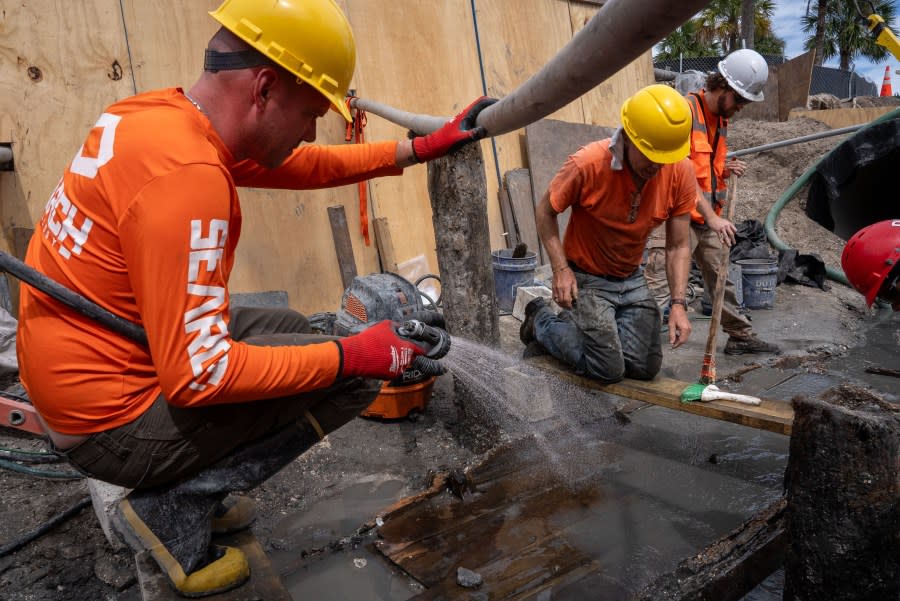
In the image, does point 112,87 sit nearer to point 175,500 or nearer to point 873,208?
point 175,500

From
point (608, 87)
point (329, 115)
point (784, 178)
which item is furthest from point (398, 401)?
point (784, 178)

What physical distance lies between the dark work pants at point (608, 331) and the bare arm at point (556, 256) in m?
0.20

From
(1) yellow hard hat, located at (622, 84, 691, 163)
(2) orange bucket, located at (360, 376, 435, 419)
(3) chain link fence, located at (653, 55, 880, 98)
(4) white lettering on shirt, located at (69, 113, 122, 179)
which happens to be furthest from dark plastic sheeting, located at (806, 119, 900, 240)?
(3) chain link fence, located at (653, 55, 880, 98)

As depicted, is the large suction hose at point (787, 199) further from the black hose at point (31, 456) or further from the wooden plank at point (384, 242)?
the black hose at point (31, 456)

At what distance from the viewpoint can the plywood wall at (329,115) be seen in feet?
13.8

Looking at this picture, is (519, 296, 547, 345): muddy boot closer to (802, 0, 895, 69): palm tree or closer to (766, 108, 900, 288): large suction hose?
(766, 108, 900, 288): large suction hose

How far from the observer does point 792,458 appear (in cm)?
195

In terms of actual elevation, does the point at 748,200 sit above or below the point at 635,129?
below

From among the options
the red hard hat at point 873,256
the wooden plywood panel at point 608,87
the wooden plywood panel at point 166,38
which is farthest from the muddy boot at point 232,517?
the wooden plywood panel at point 608,87

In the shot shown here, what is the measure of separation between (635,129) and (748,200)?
721 cm

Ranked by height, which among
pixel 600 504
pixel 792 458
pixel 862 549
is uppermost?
pixel 792 458

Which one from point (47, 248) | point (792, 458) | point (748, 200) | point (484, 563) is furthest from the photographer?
point (748, 200)

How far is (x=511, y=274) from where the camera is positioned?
5.74 m

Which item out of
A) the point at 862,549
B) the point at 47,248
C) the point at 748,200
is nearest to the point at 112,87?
the point at 47,248
